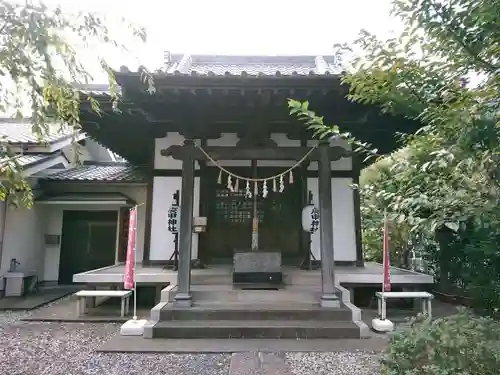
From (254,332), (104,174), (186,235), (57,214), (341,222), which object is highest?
(104,174)

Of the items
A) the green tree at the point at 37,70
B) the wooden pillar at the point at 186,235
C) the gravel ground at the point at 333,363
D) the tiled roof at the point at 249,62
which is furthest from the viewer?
the tiled roof at the point at 249,62

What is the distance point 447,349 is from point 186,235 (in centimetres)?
363

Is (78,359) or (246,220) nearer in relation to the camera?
(78,359)

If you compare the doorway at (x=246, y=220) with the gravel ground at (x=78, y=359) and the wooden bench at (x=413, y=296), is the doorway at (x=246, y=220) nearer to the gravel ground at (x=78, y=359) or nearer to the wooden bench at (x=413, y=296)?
the wooden bench at (x=413, y=296)

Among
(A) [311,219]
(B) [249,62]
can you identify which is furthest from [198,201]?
(B) [249,62]

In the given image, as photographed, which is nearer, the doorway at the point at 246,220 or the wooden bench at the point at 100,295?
the wooden bench at the point at 100,295

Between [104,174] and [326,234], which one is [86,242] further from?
[326,234]

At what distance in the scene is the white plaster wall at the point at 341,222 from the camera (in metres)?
6.90

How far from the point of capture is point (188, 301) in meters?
4.98

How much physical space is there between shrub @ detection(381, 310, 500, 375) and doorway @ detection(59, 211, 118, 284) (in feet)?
26.1

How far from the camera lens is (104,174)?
948 centimetres

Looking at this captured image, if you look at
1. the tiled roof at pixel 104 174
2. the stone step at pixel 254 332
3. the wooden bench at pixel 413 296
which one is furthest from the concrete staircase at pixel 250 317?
the tiled roof at pixel 104 174

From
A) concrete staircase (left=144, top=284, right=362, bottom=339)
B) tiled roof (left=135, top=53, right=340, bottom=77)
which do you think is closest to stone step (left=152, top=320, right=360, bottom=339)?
concrete staircase (left=144, top=284, right=362, bottom=339)

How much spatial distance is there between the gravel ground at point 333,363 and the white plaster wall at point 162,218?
345 centimetres
